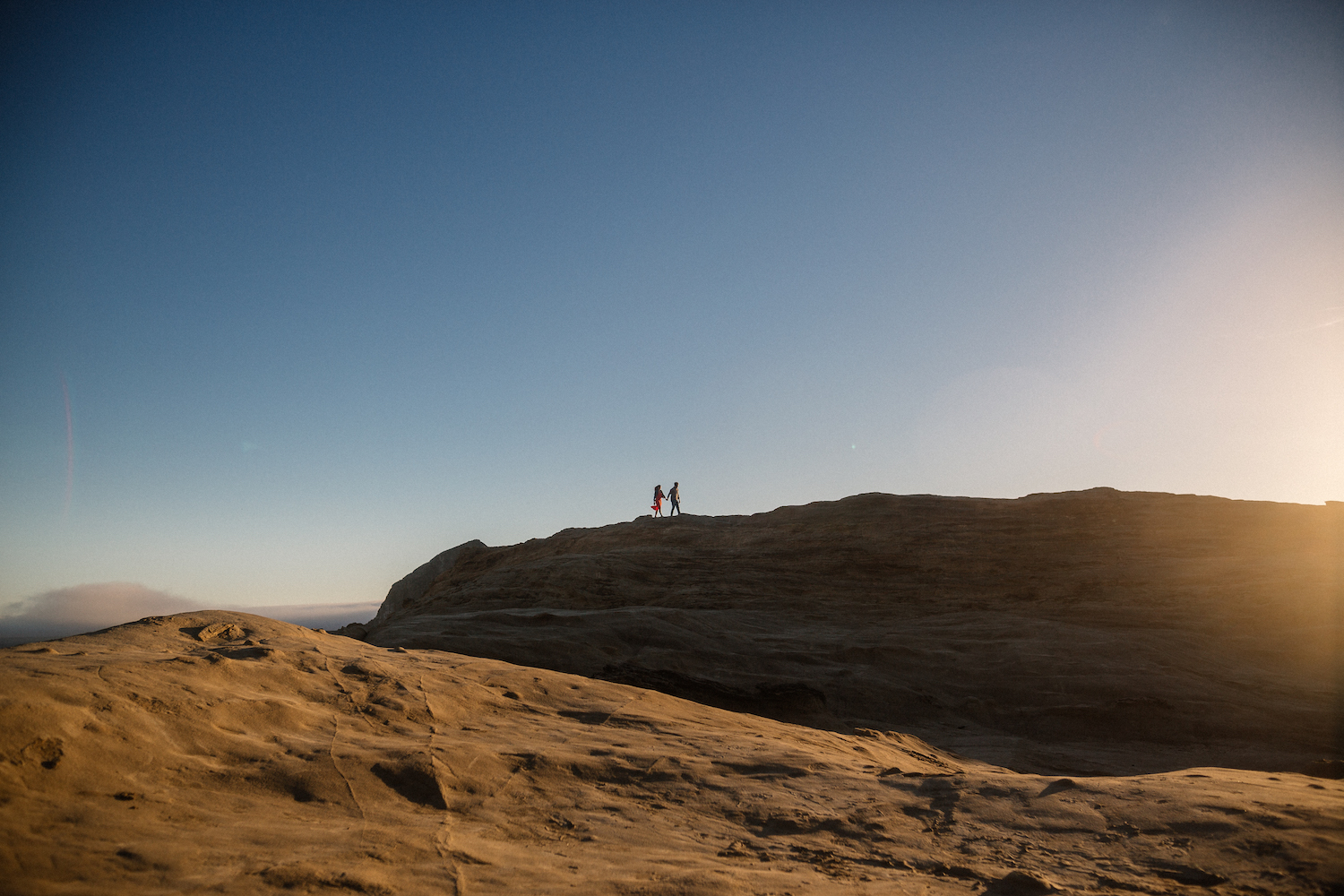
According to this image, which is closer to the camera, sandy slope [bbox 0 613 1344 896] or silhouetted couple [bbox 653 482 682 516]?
sandy slope [bbox 0 613 1344 896]

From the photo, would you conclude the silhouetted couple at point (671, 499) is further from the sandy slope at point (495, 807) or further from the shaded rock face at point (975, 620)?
the sandy slope at point (495, 807)

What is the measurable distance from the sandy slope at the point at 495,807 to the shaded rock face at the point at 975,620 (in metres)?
5.74

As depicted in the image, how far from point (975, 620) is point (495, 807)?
15860 mm

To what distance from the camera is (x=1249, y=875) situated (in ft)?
12.4

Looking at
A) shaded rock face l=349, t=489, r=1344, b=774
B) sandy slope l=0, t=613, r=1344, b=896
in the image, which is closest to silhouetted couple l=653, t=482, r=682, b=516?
shaded rock face l=349, t=489, r=1344, b=774

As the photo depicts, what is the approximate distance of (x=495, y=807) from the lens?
4.61 m

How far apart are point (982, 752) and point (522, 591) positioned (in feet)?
43.8

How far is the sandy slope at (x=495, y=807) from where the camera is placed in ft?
11.4

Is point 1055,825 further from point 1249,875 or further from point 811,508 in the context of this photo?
point 811,508

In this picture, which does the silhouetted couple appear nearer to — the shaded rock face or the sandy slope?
the shaded rock face

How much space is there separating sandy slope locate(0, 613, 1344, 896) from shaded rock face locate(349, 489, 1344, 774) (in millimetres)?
5740

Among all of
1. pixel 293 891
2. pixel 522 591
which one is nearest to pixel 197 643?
pixel 293 891

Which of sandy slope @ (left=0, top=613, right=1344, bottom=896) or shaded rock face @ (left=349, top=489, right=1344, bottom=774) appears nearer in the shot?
sandy slope @ (left=0, top=613, right=1344, bottom=896)

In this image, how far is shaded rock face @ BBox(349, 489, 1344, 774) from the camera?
40.2ft
